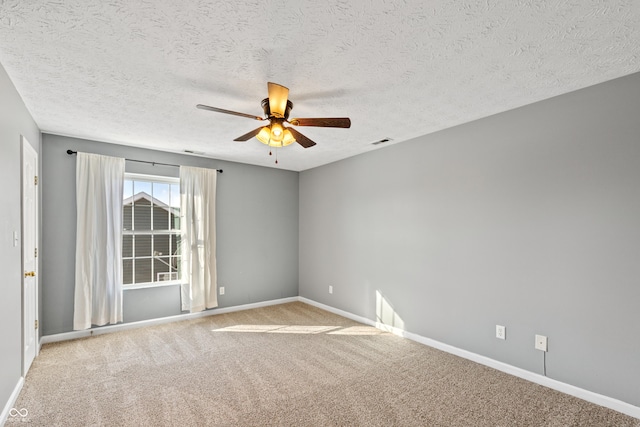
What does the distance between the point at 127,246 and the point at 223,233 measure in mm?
1328

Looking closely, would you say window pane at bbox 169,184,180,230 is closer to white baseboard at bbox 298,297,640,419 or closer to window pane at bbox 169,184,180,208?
window pane at bbox 169,184,180,208

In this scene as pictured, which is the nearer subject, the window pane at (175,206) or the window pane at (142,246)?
the window pane at (142,246)

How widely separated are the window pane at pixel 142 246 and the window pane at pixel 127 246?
0.19 feet

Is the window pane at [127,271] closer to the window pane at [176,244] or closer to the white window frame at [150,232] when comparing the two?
the white window frame at [150,232]

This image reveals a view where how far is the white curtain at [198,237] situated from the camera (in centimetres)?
460

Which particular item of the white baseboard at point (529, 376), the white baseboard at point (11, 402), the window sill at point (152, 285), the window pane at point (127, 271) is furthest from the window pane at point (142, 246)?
the white baseboard at point (529, 376)

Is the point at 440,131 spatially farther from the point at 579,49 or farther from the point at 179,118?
the point at 179,118

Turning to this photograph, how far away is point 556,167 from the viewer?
8.79ft

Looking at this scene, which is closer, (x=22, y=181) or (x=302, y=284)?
(x=22, y=181)

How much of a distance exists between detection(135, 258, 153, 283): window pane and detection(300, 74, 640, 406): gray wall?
308 cm

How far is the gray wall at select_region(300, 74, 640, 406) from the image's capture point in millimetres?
2355

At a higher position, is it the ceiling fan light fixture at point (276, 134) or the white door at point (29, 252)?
the ceiling fan light fixture at point (276, 134)

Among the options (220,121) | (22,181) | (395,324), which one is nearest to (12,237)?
(22,181)

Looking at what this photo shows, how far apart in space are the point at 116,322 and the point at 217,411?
255 cm
